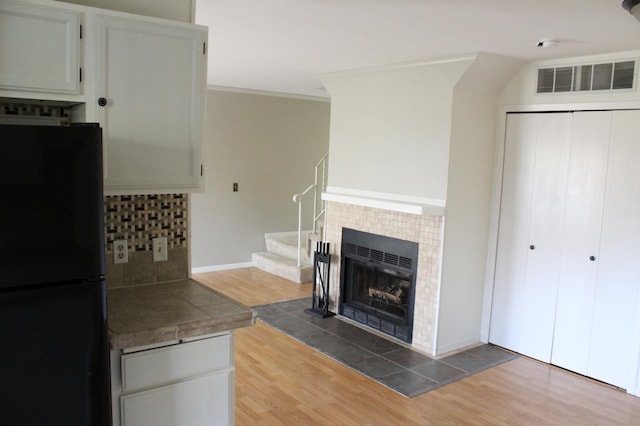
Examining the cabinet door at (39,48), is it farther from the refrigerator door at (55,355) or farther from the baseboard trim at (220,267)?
the baseboard trim at (220,267)

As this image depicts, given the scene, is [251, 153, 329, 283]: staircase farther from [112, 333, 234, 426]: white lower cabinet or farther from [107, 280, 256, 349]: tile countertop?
[112, 333, 234, 426]: white lower cabinet

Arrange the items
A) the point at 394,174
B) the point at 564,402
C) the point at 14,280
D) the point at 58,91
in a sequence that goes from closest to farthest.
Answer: the point at 14,280, the point at 58,91, the point at 564,402, the point at 394,174

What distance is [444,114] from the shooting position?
418 centimetres

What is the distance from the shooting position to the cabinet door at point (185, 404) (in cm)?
212

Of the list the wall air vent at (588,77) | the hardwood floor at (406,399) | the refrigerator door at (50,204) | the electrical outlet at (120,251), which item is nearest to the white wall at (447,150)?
the wall air vent at (588,77)

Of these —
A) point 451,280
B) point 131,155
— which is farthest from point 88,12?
point 451,280

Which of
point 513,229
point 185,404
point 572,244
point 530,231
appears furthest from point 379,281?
point 185,404

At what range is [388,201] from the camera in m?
4.58

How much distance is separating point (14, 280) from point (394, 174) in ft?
11.3

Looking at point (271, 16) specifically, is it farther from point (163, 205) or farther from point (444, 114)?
point (444, 114)

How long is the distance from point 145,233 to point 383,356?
243cm

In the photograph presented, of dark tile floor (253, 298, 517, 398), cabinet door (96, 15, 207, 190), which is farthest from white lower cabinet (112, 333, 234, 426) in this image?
dark tile floor (253, 298, 517, 398)

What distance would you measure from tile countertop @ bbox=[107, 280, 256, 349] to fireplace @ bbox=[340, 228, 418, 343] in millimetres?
2359

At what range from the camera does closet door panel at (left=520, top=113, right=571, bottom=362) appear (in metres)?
4.16
